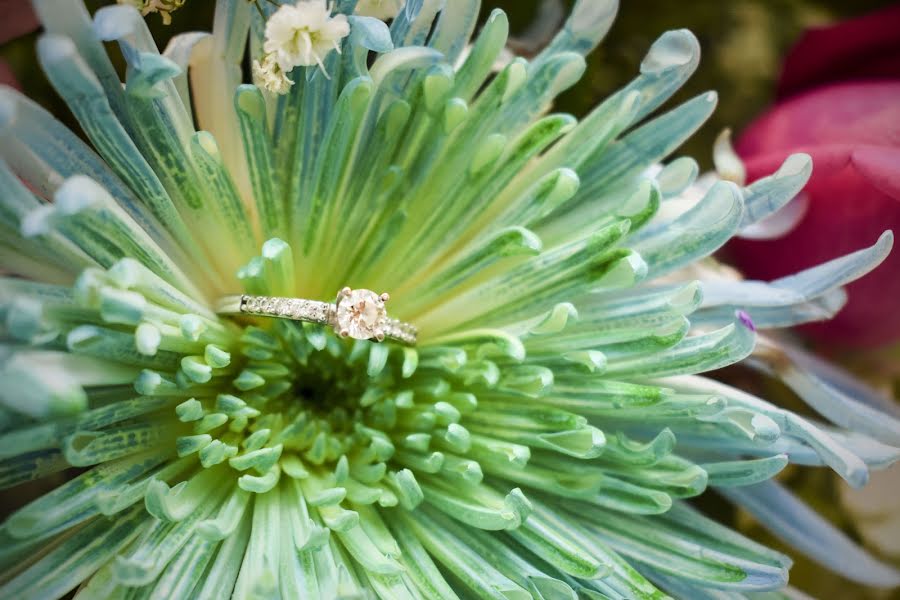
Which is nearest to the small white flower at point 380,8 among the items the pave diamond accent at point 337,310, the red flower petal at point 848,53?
the pave diamond accent at point 337,310

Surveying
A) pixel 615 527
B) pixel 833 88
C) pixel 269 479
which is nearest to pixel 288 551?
pixel 269 479

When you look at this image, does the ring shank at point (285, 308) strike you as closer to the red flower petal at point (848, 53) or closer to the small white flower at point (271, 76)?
the small white flower at point (271, 76)

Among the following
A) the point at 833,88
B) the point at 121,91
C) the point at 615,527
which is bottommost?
the point at 615,527

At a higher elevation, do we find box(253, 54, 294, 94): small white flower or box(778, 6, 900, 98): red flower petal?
box(253, 54, 294, 94): small white flower

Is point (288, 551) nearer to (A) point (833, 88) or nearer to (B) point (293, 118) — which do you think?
(B) point (293, 118)

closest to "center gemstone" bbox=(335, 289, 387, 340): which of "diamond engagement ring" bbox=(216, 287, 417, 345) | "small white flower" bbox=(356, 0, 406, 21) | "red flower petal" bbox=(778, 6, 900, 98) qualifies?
"diamond engagement ring" bbox=(216, 287, 417, 345)

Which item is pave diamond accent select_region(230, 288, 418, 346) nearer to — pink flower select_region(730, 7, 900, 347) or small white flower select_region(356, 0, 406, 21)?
small white flower select_region(356, 0, 406, 21)
